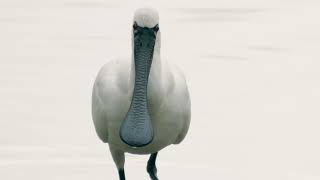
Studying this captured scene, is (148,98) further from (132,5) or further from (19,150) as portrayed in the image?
(132,5)

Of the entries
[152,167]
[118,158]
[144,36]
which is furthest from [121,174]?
[144,36]

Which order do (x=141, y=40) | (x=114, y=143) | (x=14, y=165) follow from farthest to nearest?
(x=14, y=165)
(x=114, y=143)
(x=141, y=40)

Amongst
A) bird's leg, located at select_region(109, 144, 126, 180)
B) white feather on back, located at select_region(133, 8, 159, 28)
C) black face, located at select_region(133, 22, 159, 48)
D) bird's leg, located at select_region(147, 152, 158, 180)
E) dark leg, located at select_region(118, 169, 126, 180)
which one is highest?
white feather on back, located at select_region(133, 8, 159, 28)

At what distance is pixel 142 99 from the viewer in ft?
39.3

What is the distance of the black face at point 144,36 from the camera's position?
467 inches

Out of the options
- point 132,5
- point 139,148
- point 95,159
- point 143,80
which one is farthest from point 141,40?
point 132,5

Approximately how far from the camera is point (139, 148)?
1262cm

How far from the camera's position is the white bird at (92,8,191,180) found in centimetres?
1193

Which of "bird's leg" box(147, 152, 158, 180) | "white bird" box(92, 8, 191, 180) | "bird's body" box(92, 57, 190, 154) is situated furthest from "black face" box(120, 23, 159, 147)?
"bird's leg" box(147, 152, 158, 180)

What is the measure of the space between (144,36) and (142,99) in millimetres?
477

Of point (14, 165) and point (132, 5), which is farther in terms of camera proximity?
point (132, 5)

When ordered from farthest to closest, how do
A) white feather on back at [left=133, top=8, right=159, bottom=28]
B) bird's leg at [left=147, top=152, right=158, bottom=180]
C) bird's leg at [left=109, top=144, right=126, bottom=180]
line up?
bird's leg at [left=147, top=152, right=158, bottom=180]
bird's leg at [left=109, top=144, right=126, bottom=180]
white feather on back at [left=133, top=8, right=159, bottom=28]

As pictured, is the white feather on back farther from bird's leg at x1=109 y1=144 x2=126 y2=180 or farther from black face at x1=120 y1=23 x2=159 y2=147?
bird's leg at x1=109 y1=144 x2=126 y2=180

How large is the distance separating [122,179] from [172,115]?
105cm
